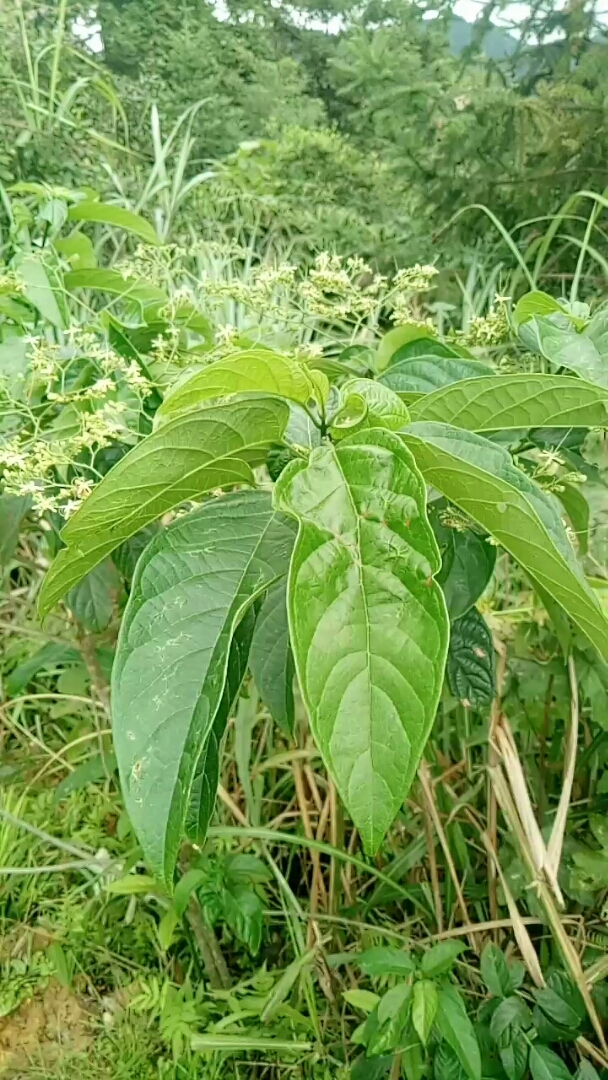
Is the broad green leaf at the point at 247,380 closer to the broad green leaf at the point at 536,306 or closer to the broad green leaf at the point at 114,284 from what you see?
the broad green leaf at the point at 536,306

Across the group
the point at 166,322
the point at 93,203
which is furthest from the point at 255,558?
the point at 93,203

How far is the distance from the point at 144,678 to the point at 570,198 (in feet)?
3.75

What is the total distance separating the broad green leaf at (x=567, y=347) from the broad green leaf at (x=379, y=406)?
0.10 metres

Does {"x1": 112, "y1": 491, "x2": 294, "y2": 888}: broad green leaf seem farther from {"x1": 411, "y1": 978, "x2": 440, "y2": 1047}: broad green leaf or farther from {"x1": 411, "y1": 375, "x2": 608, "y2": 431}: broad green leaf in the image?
{"x1": 411, "y1": 978, "x2": 440, "y2": 1047}: broad green leaf

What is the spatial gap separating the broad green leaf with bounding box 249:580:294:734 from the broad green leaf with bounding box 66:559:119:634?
0.49ft

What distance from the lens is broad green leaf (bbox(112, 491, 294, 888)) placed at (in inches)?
10.0

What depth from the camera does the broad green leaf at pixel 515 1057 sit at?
1.93ft

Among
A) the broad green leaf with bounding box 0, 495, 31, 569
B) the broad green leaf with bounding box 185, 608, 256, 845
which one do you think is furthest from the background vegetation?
the broad green leaf with bounding box 185, 608, 256, 845

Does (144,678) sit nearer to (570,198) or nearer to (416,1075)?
(416,1075)

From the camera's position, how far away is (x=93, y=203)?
65cm

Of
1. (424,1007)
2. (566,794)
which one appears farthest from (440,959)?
(566,794)

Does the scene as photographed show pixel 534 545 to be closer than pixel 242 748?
Yes

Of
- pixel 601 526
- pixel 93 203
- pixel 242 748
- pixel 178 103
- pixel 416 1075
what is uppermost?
pixel 178 103

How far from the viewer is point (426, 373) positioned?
1.18 ft
